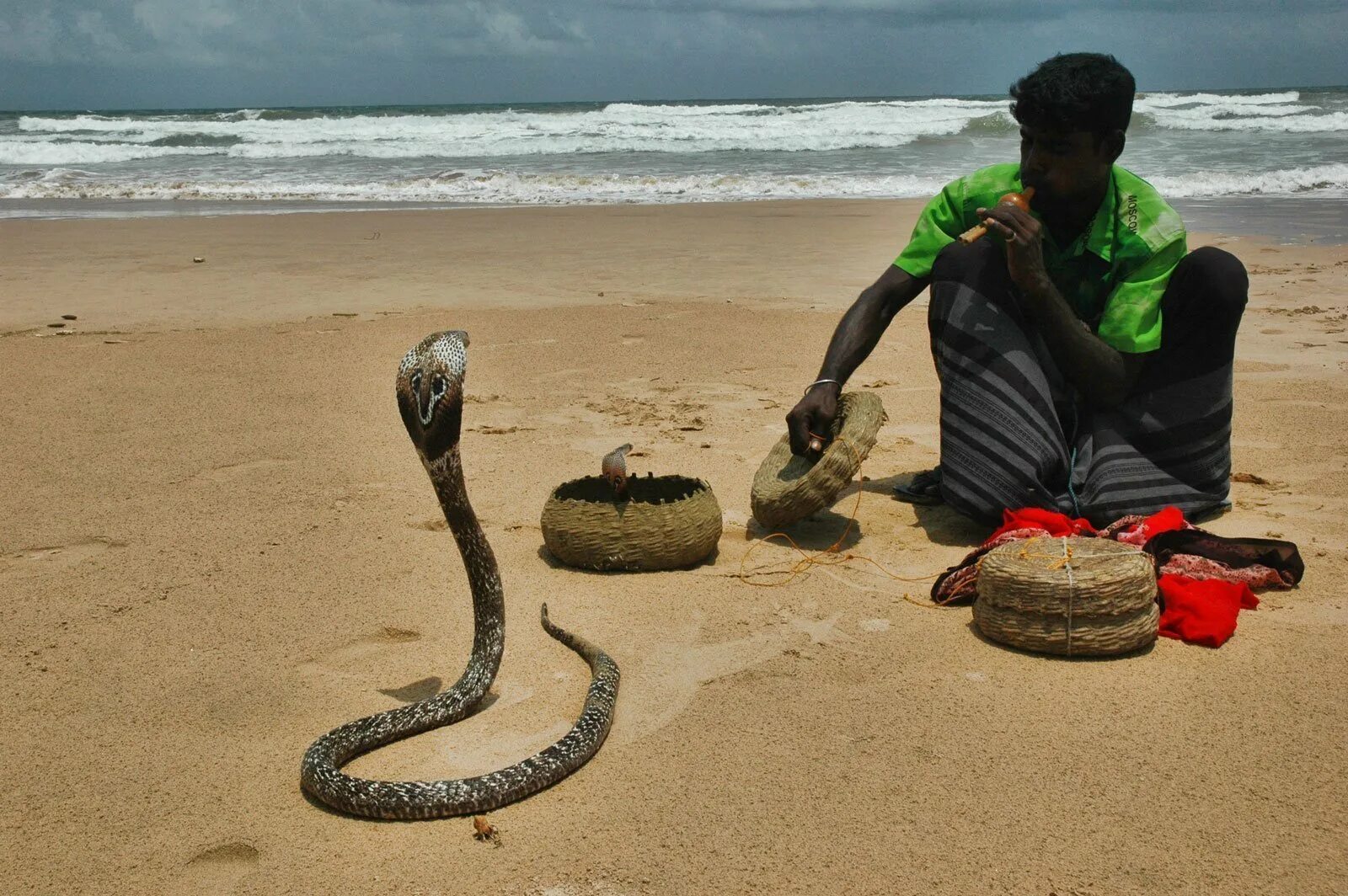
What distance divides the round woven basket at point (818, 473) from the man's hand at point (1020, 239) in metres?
0.72

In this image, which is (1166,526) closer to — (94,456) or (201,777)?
(201,777)

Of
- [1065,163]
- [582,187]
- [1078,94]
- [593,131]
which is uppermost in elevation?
[593,131]

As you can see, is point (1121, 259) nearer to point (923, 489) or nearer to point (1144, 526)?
point (1144, 526)

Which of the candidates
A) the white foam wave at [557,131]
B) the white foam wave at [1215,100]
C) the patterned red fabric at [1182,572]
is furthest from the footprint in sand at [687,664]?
the white foam wave at [1215,100]

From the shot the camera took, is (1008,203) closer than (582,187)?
Yes

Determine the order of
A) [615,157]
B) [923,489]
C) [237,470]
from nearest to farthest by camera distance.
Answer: [923,489] < [237,470] < [615,157]

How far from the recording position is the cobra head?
2.35m

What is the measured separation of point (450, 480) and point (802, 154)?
22.3m

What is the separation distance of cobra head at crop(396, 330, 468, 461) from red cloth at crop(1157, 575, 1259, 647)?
6.76 ft

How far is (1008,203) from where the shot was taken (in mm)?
3621

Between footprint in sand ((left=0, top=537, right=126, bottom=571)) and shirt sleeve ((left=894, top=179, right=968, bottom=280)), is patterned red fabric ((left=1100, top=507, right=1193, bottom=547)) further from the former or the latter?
footprint in sand ((left=0, top=537, right=126, bottom=571))

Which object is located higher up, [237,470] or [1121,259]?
[1121,259]

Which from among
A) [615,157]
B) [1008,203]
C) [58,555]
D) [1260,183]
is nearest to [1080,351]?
[1008,203]

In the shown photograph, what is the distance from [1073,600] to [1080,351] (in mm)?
987
